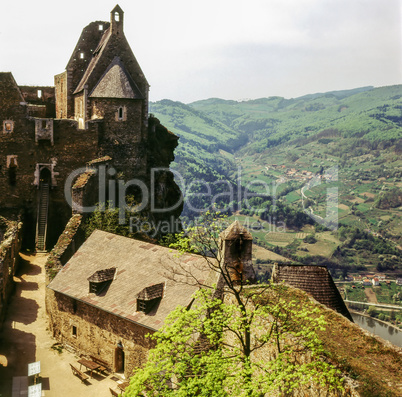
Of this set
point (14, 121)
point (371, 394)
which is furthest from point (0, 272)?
point (371, 394)

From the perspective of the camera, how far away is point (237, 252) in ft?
74.5

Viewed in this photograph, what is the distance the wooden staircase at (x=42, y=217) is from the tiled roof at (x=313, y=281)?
2642 centimetres

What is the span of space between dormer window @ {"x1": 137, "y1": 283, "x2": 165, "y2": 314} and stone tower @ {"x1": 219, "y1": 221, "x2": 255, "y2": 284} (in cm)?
504

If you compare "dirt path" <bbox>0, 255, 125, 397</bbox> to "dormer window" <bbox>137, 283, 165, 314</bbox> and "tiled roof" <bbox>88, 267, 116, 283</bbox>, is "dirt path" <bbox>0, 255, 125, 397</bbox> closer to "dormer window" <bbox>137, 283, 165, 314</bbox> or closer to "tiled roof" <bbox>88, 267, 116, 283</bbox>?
"dormer window" <bbox>137, 283, 165, 314</bbox>

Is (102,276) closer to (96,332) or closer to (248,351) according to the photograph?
(96,332)

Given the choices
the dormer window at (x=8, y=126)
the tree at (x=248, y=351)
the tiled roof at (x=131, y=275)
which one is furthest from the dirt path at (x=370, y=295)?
the tree at (x=248, y=351)

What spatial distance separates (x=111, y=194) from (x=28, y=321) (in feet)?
50.2

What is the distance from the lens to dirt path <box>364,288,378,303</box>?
139100mm

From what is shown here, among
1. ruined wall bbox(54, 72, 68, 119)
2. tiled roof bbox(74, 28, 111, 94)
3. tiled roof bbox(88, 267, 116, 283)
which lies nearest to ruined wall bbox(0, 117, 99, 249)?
tiled roof bbox(74, 28, 111, 94)

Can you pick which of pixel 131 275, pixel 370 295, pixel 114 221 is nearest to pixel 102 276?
pixel 131 275

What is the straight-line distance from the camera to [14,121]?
1729 inches

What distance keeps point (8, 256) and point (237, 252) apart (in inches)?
731

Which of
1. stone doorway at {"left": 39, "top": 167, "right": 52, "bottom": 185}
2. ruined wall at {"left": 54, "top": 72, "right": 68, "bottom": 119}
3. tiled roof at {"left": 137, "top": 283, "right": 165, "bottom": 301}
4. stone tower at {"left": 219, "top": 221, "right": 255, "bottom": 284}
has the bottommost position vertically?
tiled roof at {"left": 137, "top": 283, "right": 165, "bottom": 301}

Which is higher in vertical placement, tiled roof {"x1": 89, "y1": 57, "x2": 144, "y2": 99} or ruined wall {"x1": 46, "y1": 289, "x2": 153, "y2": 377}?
tiled roof {"x1": 89, "y1": 57, "x2": 144, "y2": 99}
